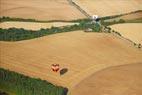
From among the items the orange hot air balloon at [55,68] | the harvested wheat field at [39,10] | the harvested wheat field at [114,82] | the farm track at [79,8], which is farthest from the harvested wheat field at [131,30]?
the orange hot air balloon at [55,68]

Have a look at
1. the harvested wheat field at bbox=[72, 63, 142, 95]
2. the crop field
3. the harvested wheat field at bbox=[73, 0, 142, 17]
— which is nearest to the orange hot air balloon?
the crop field

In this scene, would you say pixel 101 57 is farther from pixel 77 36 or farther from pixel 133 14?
pixel 133 14

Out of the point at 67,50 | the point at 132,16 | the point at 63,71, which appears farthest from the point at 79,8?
the point at 63,71

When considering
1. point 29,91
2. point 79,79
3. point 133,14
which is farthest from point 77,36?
point 133,14

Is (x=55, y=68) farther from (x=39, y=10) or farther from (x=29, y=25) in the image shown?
(x=39, y=10)

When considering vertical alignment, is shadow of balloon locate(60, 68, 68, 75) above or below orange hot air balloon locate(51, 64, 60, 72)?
below

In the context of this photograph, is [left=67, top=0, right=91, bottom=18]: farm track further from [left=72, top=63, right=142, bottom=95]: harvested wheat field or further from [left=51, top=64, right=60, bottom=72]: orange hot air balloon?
[left=51, top=64, right=60, bottom=72]: orange hot air balloon
